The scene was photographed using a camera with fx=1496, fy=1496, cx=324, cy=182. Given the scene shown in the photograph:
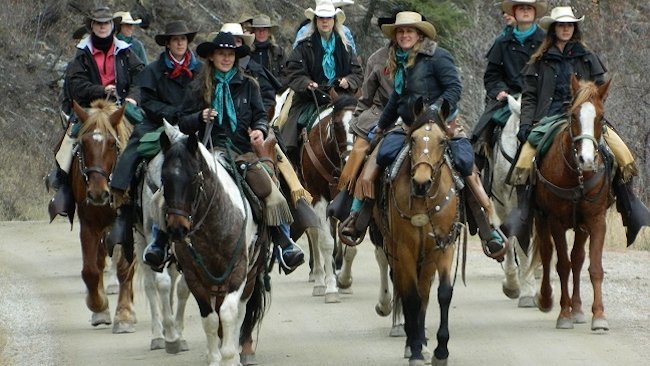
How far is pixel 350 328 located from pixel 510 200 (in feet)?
10.2

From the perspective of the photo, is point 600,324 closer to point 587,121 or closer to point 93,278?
point 587,121

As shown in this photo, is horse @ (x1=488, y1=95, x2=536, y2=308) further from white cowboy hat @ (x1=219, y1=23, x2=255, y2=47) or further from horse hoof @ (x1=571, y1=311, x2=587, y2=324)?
white cowboy hat @ (x1=219, y1=23, x2=255, y2=47)

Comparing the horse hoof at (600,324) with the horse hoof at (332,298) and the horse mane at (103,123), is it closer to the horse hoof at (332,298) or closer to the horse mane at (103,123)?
the horse hoof at (332,298)

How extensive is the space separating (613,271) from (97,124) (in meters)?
6.78

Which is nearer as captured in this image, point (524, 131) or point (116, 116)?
point (116, 116)

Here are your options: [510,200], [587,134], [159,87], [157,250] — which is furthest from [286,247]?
[510,200]

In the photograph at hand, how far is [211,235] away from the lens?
454 inches

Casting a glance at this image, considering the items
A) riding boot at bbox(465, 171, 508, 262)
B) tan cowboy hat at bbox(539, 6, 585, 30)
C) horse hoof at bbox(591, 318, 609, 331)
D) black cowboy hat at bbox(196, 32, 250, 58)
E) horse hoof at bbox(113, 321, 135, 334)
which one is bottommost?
horse hoof at bbox(113, 321, 135, 334)

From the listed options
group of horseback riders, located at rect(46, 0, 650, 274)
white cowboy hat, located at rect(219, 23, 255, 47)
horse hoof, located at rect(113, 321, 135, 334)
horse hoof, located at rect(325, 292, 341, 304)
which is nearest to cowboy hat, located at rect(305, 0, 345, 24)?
group of horseback riders, located at rect(46, 0, 650, 274)

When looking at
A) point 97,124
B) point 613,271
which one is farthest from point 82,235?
point 613,271

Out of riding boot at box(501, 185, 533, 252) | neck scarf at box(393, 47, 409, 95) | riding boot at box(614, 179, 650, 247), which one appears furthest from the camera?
riding boot at box(501, 185, 533, 252)

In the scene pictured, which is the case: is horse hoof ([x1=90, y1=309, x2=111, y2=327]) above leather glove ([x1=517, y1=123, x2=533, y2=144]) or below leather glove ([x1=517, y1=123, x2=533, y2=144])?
below

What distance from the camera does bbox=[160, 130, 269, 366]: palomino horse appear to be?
11.0 metres

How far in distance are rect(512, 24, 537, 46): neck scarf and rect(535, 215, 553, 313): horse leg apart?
2621 millimetres
